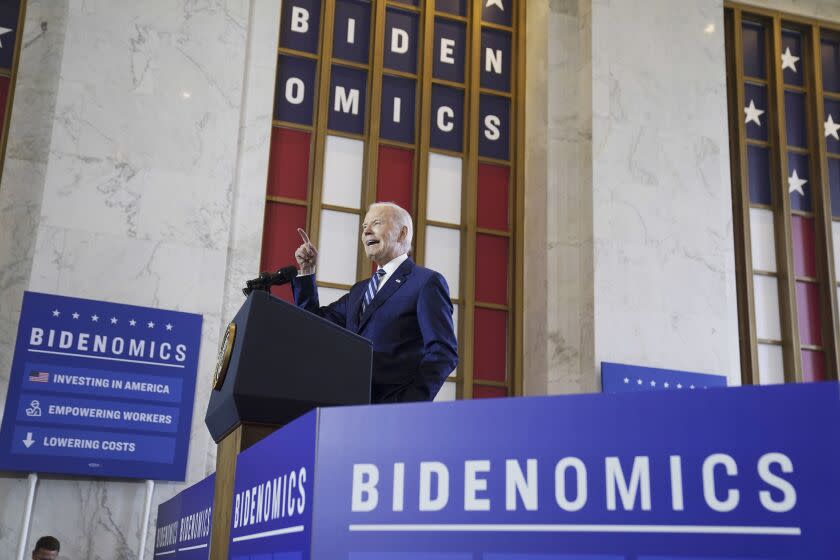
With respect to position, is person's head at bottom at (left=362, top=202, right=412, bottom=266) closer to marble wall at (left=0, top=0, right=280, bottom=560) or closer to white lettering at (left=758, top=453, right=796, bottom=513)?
white lettering at (left=758, top=453, right=796, bottom=513)

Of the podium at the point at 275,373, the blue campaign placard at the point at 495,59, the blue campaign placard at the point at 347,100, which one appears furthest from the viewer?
the blue campaign placard at the point at 495,59

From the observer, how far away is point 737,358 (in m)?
7.95

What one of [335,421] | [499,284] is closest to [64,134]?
[499,284]

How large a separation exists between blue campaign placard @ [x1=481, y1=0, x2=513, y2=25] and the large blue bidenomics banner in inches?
274

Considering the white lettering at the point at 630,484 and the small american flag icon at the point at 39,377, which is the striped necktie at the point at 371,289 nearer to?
the white lettering at the point at 630,484

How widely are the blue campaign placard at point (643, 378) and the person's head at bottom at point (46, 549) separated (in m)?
4.00

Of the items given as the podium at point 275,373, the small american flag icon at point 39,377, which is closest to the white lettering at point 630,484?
the podium at point 275,373

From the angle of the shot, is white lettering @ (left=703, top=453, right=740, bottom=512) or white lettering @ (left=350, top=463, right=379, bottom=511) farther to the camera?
white lettering @ (left=350, top=463, right=379, bottom=511)

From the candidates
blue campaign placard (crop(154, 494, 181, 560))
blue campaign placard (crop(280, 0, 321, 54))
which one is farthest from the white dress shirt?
blue campaign placard (crop(280, 0, 321, 54))

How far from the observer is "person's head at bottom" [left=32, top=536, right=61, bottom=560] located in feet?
17.9

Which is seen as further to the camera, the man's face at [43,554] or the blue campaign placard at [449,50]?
the blue campaign placard at [449,50]

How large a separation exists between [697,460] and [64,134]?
19.4 feet

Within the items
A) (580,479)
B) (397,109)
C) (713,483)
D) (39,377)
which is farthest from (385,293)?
(397,109)

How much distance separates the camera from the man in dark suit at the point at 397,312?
132 inches
